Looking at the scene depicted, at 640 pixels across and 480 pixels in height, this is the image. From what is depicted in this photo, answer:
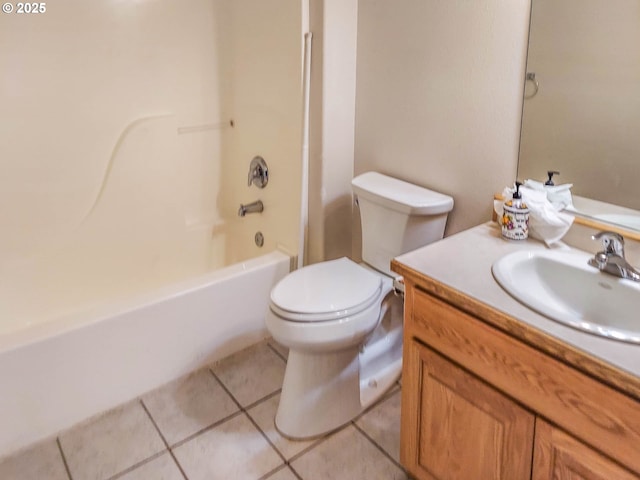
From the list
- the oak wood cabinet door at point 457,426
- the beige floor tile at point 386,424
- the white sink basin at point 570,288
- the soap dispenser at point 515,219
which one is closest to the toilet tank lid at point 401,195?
the soap dispenser at point 515,219

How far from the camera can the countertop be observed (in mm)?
1025

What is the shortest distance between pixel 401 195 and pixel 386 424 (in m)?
0.82

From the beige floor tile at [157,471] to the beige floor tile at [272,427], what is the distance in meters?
0.32

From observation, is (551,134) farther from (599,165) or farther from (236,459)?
(236,459)

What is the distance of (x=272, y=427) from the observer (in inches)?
75.5

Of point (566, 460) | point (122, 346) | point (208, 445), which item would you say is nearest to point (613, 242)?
point (566, 460)

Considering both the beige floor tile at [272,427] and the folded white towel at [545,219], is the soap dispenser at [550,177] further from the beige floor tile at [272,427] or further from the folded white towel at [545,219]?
the beige floor tile at [272,427]

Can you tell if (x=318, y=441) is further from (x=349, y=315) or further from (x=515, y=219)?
(x=515, y=219)

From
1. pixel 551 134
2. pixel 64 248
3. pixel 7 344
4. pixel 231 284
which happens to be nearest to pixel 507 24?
pixel 551 134

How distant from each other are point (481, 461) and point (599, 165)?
2.86 feet

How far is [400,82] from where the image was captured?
2.03m

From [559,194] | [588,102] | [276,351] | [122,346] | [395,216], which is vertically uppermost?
[588,102]

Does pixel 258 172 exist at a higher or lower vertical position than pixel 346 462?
higher

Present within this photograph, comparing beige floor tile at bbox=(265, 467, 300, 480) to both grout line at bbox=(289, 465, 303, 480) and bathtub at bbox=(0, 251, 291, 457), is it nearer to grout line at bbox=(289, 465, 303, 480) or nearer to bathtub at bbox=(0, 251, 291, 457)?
grout line at bbox=(289, 465, 303, 480)
